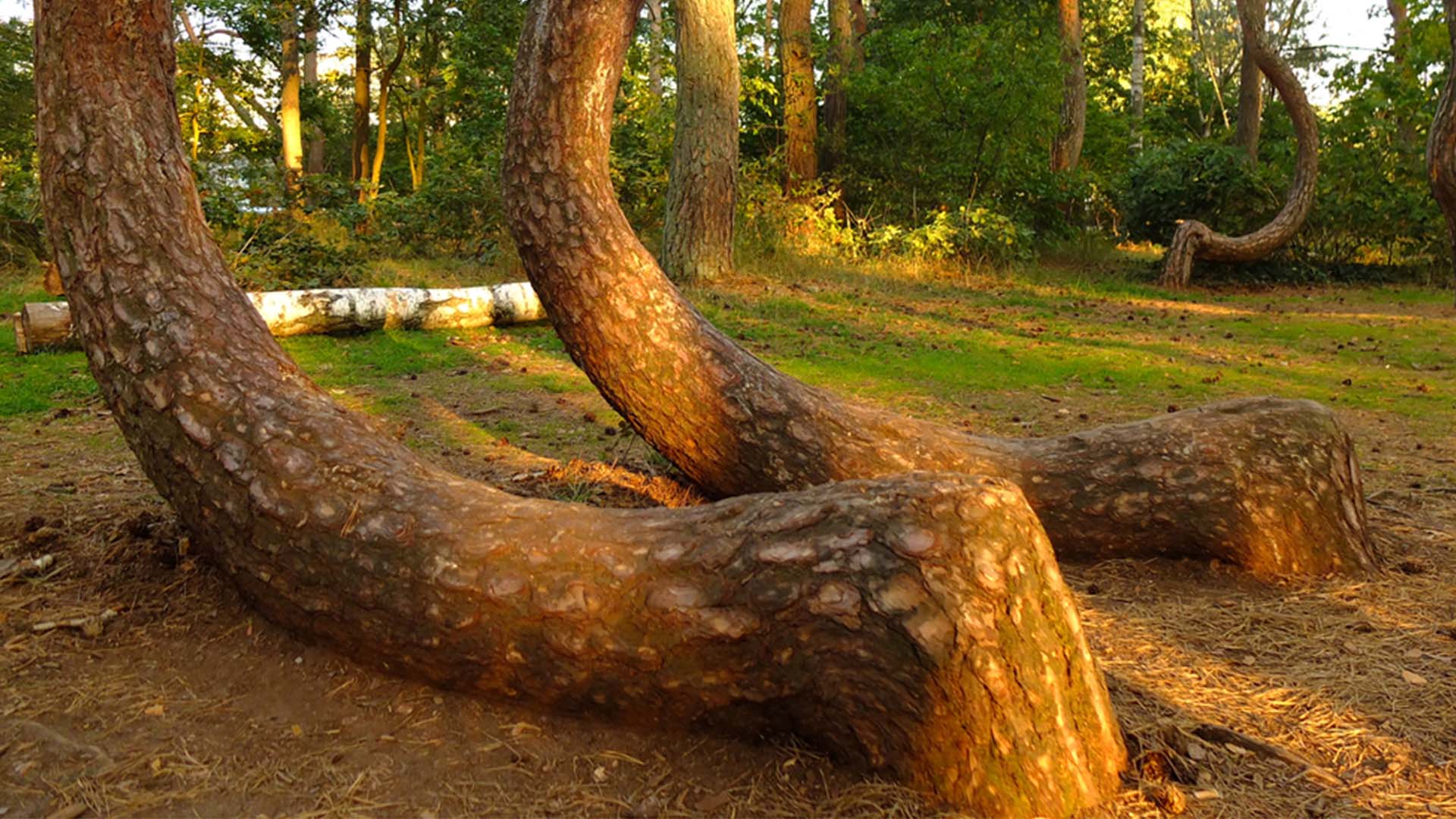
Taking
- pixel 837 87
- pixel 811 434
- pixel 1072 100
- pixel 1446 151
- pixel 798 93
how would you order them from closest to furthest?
pixel 811 434, pixel 1446 151, pixel 798 93, pixel 837 87, pixel 1072 100

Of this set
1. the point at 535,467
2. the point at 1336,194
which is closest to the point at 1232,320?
the point at 1336,194

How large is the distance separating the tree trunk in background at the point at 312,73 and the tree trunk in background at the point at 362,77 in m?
0.86

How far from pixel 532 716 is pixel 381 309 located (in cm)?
835

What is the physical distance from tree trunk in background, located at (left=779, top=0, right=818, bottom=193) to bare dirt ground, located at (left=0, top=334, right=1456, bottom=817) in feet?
46.0

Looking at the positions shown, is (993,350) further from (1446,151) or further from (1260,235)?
(1260,235)

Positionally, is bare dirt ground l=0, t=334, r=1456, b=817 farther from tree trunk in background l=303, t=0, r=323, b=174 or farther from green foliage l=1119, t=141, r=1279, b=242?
tree trunk in background l=303, t=0, r=323, b=174

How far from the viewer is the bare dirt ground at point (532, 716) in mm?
2514

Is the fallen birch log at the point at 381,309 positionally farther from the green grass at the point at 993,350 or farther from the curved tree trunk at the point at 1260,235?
the curved tree trunk at the point at 1260,235

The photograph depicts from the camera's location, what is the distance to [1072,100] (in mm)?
19828

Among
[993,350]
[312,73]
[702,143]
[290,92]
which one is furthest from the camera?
[312,73]

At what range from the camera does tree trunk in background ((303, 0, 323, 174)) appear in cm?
2078

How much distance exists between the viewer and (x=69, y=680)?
300 cm

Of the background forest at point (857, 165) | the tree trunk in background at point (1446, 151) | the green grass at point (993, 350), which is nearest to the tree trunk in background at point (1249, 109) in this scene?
the background forest at point (857, 165)

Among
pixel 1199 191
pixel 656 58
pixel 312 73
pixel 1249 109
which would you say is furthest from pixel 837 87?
pixel 312 73
